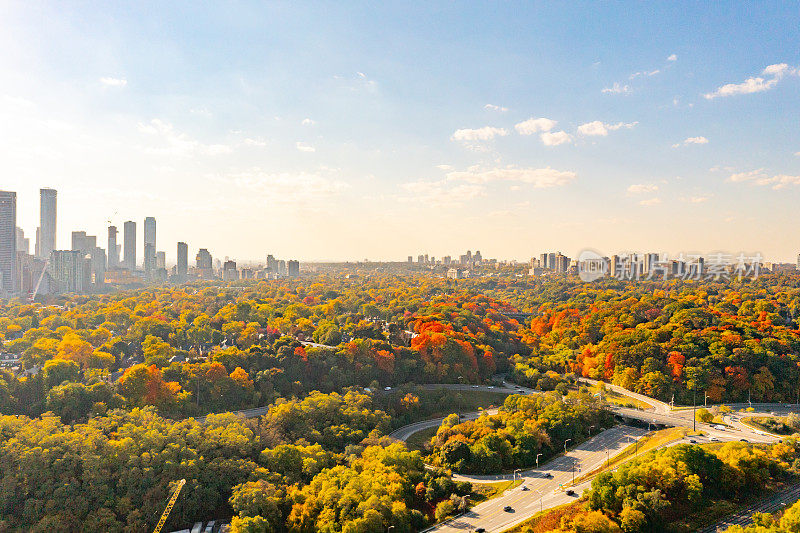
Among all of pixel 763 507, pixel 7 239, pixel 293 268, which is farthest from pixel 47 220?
pixel 763 507

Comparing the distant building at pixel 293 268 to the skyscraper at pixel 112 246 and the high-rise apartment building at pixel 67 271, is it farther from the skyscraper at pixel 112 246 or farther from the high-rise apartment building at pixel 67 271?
the high-rise apartment building at pixel 67 271

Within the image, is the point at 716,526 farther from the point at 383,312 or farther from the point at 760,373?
the point at 383,312

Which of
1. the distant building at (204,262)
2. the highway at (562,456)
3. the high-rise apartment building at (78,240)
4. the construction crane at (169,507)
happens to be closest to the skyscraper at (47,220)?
the high-rise apartment building at (78,240)

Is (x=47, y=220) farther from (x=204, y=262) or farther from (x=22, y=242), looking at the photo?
(x=204, y=262)

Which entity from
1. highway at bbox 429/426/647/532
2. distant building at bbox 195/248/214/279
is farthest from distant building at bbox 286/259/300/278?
highway at bbox 429/426/647/532

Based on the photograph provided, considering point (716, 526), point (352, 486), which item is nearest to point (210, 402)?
point (352, 486)

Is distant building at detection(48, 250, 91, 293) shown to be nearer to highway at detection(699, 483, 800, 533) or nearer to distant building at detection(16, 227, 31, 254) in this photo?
distant building at detection(16, 227, 31, 254)
